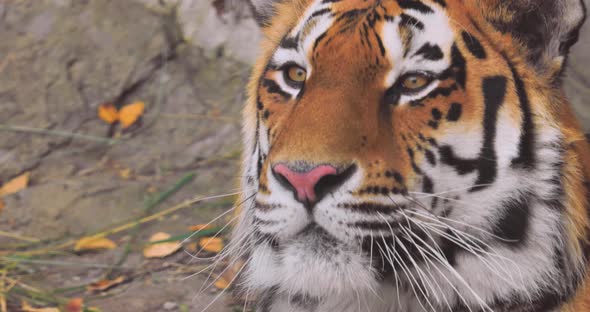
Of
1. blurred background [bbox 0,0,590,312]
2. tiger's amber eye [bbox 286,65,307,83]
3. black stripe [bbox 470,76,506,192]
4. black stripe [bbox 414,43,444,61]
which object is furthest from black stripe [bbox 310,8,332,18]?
blurred background [bbox 0,0,590,312]

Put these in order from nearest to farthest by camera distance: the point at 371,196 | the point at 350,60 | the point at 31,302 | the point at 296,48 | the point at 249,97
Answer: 1. the point at 371,196
2. the point at 350,60
3. the point at 296,48
4. the point at 249,97
5. the point at 31,302

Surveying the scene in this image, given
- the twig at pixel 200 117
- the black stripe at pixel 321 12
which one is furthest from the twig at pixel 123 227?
the black stripe at pixel 321 12

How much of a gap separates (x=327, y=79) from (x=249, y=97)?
16.0 inches

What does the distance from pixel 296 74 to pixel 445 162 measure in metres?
0.35

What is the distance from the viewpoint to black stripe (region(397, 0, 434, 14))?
1405 millimetres

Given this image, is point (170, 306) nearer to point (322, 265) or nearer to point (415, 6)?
point (322, 265)

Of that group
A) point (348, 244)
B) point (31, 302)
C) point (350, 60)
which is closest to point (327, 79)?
Result: point (350, 60)

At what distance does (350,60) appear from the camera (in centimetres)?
137

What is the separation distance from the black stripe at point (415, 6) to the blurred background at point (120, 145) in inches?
34.6

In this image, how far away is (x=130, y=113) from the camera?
3.09 metres

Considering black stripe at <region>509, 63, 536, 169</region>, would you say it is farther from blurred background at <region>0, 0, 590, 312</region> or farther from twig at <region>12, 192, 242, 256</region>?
twig at <region>12, 192, 242, 256</region>

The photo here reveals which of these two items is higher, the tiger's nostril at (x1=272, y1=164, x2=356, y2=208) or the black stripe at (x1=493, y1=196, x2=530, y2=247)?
the tiger's nostril at (x1=272, y1=164, x2=356, y2=208)

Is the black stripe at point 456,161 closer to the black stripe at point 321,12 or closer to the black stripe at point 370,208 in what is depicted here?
the black stripe at point 370,208

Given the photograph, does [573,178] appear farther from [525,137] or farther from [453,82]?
[453,82]
